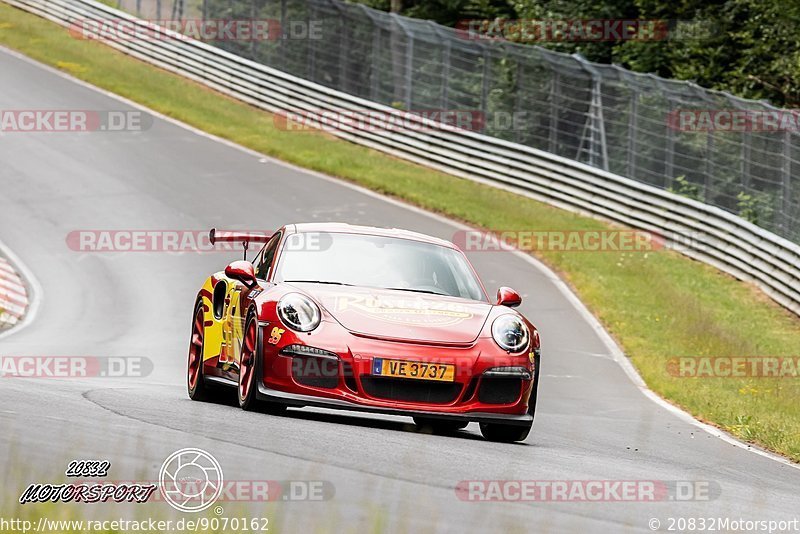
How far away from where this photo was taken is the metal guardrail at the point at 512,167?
24.9 m

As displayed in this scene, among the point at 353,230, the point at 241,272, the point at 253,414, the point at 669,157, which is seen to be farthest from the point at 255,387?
the point at 669,157

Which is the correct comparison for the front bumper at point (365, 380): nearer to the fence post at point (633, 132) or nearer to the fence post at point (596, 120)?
the fence post at point (633, 132)

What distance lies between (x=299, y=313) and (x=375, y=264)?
1322 mm

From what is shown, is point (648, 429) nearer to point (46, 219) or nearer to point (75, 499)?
point (75, 499)

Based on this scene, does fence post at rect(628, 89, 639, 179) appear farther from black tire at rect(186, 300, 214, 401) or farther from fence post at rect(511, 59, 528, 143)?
black tire at rect(186, 300, 214, 401)

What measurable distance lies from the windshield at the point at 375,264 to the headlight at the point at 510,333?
2.57 feet

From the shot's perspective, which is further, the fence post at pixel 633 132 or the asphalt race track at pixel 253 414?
the fence post at pixel 633 132

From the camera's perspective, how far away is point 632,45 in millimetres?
36062

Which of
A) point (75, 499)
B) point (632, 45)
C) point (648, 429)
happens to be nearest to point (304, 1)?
point (632, 45)

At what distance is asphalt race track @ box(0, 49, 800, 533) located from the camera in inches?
247

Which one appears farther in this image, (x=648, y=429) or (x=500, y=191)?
(x=500, y=191)

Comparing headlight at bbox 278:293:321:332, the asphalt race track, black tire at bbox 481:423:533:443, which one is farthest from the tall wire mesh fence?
headlight at bbox 278:293:321:332

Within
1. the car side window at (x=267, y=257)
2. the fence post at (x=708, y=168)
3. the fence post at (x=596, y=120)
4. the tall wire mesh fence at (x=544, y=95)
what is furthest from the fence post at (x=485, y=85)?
the car side window at (x=267, y=257)

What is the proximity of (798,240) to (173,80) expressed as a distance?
66.4ft
